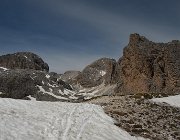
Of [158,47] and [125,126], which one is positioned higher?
[158,47]

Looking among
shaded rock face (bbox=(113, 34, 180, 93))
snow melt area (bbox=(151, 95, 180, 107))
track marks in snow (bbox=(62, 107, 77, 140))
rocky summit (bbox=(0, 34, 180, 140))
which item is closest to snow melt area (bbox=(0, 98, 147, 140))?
track marks in snow (bbox=(62, 107, 77, 140))

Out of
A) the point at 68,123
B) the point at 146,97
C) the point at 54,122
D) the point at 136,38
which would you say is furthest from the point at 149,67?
the point at 54,122

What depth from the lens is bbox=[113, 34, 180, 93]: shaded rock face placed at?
129 m

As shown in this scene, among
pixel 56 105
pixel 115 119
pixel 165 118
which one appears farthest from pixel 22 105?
pixel 165 118

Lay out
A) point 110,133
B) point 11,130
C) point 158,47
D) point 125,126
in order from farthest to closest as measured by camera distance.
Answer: point 158,47 < point 125,126 < point 110,133 < point 11,130

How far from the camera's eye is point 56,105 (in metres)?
47.4

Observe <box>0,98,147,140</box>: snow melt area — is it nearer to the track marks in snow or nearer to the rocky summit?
the track marks in snow

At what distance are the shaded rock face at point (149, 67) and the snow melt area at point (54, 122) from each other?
86257 millimetres

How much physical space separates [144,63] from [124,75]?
36.6ft

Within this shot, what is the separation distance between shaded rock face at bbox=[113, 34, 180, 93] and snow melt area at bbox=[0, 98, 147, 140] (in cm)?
8626

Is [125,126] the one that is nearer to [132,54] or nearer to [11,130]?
[11,130]

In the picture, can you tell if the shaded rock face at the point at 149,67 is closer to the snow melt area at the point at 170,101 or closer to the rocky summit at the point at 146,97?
the rocky summit at the point at 146,97

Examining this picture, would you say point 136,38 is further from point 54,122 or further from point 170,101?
point 54,122

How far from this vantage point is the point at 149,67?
142750 millimetres
